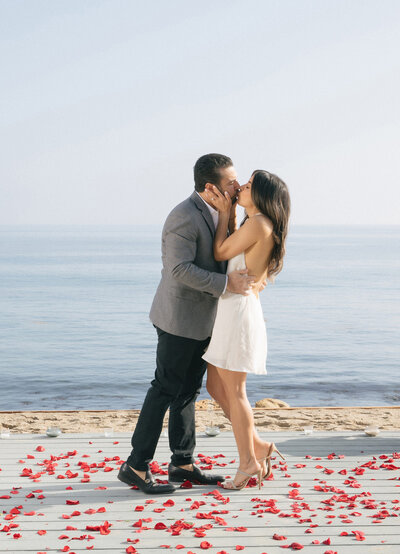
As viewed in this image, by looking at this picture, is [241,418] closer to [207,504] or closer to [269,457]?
[269,457]

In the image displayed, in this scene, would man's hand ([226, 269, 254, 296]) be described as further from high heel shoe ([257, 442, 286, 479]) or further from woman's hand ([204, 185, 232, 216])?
high heel shoe ([257, 442, 286, 479])

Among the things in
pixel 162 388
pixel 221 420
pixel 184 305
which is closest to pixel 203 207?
pixel 184 305

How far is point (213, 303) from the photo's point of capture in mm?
3736

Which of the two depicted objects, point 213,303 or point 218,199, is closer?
point 218,199

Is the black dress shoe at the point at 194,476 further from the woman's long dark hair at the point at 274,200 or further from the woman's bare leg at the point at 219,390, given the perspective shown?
the woman's long dark hair at the point at 274,200

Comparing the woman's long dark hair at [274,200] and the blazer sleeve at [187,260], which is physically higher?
the woman's long dark hair at [274,200]

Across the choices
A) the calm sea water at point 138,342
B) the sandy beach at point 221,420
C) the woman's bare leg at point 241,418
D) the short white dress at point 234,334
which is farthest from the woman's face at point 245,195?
the calm sea water at point 138,342

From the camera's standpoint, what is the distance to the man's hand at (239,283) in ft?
11.7

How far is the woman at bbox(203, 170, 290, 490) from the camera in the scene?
3.54 meters

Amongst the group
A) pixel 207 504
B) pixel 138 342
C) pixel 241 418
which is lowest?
pixel 138 342

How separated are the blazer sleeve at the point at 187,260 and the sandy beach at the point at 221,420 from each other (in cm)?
299

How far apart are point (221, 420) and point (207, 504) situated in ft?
11.2

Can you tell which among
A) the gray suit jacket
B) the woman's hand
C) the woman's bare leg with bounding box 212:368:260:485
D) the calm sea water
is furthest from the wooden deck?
the calm sea water

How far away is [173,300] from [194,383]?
51 cm
